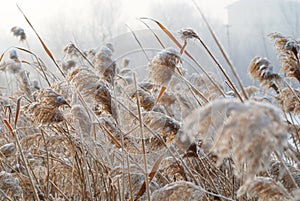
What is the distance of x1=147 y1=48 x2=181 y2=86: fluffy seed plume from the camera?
41.8 inches

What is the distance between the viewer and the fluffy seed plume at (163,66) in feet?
3.48

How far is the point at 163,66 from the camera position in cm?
107

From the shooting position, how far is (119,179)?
124 centimetres

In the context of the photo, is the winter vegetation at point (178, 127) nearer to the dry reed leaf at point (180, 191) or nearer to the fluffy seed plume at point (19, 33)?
the dry reed leaf at point (180, 191)

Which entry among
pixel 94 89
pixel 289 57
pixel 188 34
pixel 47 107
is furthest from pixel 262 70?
pixel 47 107

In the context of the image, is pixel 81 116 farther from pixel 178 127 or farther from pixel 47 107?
pixel 178 127

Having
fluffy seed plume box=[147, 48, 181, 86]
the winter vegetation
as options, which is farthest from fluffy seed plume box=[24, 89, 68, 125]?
fluffy seed plume box=[147, 48, 181, 86]

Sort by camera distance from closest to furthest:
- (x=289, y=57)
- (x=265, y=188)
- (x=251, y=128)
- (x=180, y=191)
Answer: (x=251, y=128)
(x=265, y=188)
(x=180, y=191)
(x=289, y=57)

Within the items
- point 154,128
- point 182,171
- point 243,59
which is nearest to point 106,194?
point 182,171

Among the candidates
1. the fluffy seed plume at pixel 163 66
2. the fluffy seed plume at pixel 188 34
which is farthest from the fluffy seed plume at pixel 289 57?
the fluffy seed plume at pixel 163 66

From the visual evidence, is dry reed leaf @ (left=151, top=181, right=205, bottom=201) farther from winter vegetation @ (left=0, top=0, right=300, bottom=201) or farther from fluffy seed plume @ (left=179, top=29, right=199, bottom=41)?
fluffy seed plume @ (left=179, top=29, right=199, bottom=41)

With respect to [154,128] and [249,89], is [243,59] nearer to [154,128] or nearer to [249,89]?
[249,89]

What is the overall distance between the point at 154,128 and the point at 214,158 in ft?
2.35

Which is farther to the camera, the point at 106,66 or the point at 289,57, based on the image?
the point at 289,57
